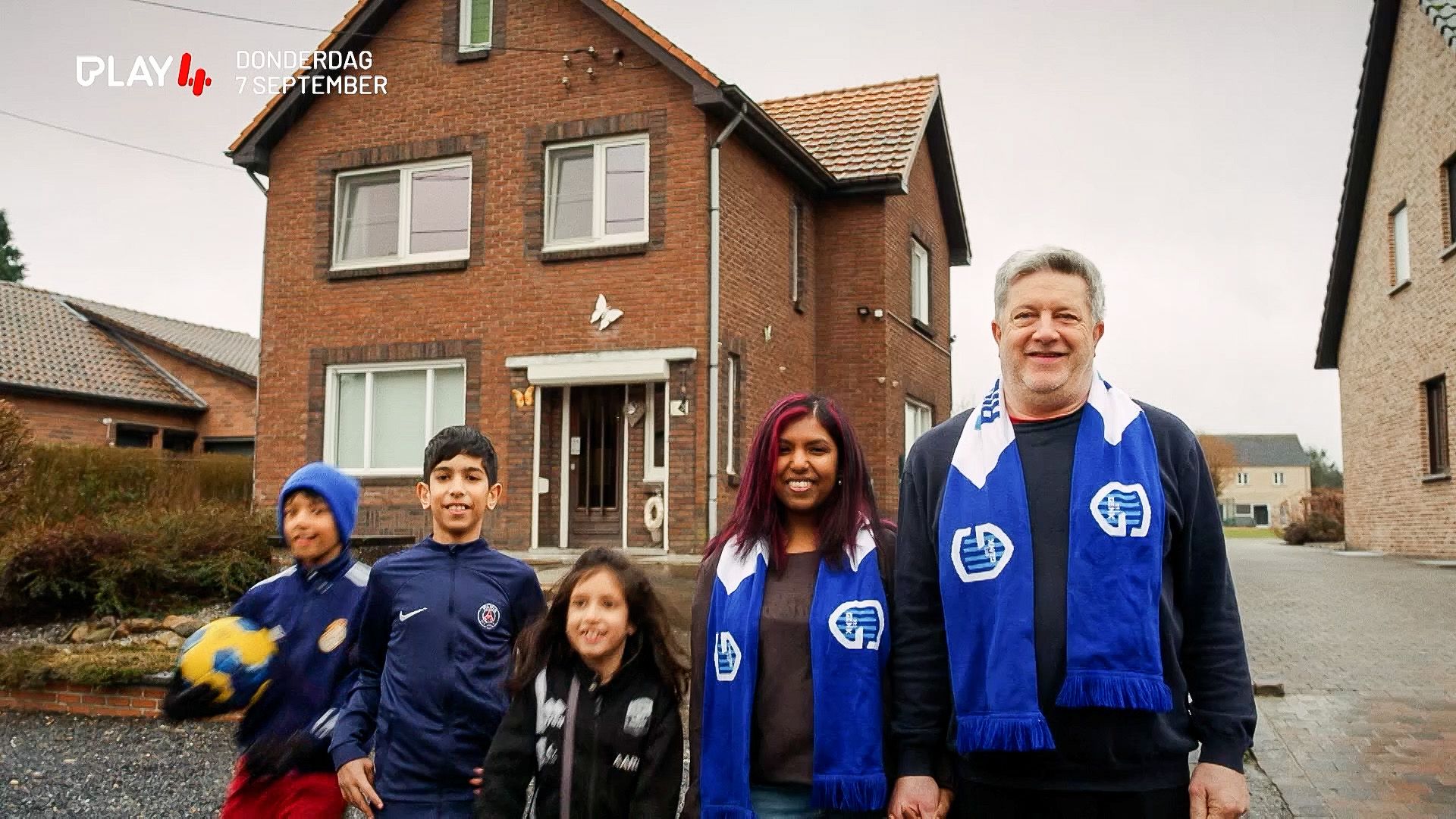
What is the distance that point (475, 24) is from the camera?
50.2ft

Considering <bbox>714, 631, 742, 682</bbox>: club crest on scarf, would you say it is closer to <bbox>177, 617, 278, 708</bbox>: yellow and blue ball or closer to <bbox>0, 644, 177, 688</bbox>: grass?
<bbox>177, 617, 278, 708</bbox>: yellow and blue ball

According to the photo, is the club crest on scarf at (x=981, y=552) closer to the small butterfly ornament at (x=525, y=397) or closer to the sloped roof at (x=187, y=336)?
the small butterfly ornament at (x=525, y=397)

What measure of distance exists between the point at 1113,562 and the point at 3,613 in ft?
34.8

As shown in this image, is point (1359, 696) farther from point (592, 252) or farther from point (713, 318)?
point (592, 252)

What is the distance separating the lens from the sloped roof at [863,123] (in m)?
17.1

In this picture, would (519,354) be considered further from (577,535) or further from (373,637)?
(373,637)

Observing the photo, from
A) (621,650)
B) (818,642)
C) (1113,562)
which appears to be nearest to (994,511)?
(1113,562)

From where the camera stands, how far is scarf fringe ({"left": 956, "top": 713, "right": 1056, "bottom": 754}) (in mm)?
2557

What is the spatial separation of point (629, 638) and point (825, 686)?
0.66 meters

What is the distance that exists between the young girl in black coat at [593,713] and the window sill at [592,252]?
10.8 m

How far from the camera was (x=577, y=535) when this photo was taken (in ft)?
46.9

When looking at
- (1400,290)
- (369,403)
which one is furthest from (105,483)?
(1400,290)

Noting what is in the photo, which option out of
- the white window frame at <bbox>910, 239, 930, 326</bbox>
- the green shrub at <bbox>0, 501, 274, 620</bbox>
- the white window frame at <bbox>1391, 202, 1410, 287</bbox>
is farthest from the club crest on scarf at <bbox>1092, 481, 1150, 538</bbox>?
the white window frame at <bbox>1391, 202, 1410, 287</bbox>

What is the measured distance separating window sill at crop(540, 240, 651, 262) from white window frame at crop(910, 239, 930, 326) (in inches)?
242
